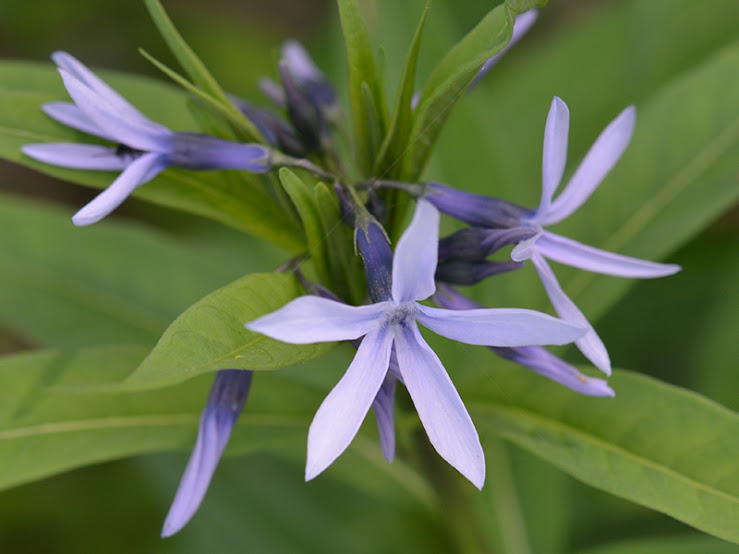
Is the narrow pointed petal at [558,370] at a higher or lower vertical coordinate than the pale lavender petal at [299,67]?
lower

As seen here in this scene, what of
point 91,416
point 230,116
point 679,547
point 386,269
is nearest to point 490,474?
point 679,547

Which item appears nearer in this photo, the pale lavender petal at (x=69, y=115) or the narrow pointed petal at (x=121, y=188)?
the narrow pointed petal at (x=121, y=188)

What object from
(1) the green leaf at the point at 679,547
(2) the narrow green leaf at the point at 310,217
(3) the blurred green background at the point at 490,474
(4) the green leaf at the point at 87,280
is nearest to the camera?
(2) the narrow green leaf at the point at 310,217

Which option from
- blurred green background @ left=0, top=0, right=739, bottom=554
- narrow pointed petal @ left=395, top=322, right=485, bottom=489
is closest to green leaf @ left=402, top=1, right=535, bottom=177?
narrow pointed petal @ left=395, top=322, right=485, bottom=489

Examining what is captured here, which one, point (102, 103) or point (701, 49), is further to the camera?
point (701, 49)

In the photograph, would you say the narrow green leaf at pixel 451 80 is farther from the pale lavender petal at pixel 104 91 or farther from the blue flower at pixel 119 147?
the pale lavender petal at pixel 104 91

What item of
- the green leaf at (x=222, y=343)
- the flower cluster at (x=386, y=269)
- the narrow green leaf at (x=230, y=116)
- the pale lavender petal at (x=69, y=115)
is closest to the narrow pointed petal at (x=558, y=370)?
the flower cluster at (x=386, y=269)

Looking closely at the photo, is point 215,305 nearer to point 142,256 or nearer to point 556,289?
point 556,289

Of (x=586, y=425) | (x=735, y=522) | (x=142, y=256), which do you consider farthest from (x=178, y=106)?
(x=735, y=522)
